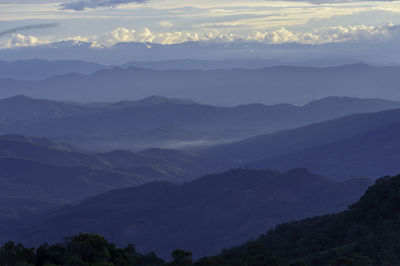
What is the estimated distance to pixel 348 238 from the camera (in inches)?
3438

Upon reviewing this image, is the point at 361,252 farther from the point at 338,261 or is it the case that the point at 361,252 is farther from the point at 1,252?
A: the point at 1,252

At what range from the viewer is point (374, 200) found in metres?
97.4

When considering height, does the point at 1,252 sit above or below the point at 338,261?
above

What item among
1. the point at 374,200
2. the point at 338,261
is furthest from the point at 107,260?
the point at 374,200

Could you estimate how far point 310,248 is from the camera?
8700cm

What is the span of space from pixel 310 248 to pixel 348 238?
527cm

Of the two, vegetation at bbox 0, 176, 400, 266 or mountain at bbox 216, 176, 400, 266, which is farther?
mountain at bbox 216, 176, 400, 266

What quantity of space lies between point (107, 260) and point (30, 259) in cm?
789

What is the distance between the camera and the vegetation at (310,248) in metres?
65.5

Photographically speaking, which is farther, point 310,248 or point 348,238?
point 348,238

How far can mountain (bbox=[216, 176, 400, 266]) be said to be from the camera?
68.4 m

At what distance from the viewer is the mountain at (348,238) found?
225ft

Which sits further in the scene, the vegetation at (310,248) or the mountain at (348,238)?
the mountain at (348,238)

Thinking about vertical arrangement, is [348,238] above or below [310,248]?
above
